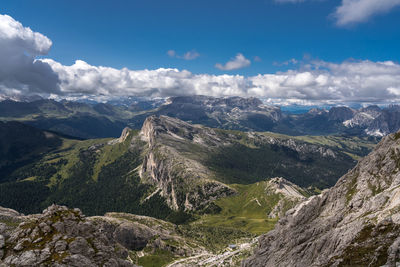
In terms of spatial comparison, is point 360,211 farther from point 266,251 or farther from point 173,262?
point 173,262

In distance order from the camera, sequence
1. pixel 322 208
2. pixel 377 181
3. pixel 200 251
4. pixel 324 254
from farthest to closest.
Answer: pixel 200 251 < pixel 322 208 < pixel 377 181 < pixel 324 254

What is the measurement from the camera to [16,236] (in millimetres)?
65688

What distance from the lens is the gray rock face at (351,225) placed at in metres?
51.5

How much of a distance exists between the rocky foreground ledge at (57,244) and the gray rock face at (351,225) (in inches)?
2170

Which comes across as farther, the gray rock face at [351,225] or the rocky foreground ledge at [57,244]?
the rocky foreground ledge at [57,244]

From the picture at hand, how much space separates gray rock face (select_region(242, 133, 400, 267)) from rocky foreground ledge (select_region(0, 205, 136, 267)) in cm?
5511

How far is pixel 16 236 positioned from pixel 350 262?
8477 cm

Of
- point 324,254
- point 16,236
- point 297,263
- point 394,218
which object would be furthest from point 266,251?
point 16,236

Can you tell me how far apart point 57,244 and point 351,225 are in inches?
3156

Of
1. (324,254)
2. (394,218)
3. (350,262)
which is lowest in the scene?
(324,254)

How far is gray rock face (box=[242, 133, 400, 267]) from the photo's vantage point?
51.5 m

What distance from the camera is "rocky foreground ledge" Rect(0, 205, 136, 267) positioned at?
199 ft

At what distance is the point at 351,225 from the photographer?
2522 inches

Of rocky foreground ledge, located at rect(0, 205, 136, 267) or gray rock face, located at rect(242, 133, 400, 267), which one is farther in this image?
rocky foreground ledge, located at rect(0, 205, 136, 267)
